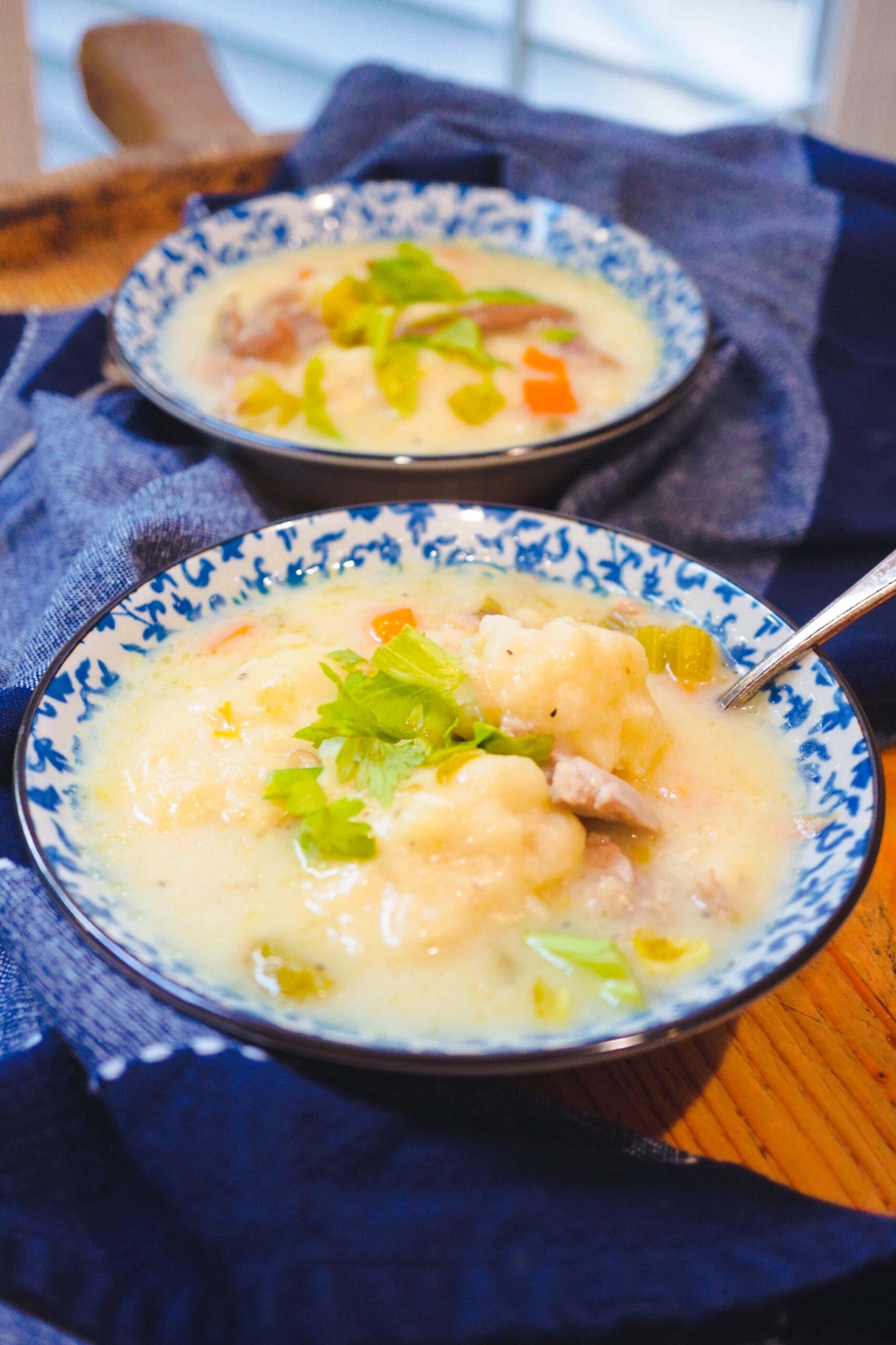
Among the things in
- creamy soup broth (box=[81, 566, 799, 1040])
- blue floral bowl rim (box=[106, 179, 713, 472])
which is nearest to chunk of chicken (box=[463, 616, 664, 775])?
creamy soup broth (box=[81, 566, 799, 1040])

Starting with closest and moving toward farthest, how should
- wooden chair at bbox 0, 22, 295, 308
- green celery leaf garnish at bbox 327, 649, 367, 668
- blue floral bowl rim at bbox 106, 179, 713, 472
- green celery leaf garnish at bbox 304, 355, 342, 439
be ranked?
1. green celery leaf garnish at bbox 327, 649, 367, 668
2. blue floral bowl rim at bbox 106, 179, 713, 472
3. green celery leaf garnish at bbox 304, 355, 342, 439
4. wooden chair at bbox 0, 22, 295, 308

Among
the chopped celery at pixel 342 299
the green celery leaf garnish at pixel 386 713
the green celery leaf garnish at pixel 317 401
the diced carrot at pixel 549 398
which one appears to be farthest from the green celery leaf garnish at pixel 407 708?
the chopped celery at pixel 342 299

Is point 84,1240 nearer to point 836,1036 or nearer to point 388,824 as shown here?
point 388,824

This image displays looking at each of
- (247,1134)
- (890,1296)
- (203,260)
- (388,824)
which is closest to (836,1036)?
(890,1296)

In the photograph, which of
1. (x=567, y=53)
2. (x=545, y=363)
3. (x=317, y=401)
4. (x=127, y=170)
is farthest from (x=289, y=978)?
(x=567, y=53)

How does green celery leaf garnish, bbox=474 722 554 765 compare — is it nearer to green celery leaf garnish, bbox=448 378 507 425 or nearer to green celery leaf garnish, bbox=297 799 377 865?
green celery leaf garnish, bbox=297 799 377 865

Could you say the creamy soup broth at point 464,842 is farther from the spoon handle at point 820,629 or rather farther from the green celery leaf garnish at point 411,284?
the green celery leaf garnish at point 411,284
